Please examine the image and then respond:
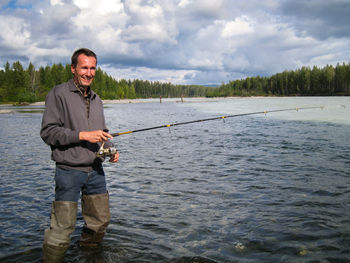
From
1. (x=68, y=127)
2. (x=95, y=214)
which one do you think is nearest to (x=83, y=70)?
(x=68, y=127)

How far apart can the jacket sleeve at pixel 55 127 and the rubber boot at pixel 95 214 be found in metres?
1.14

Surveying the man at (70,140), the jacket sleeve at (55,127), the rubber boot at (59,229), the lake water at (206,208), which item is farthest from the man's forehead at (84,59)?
the lake water at (206,208)

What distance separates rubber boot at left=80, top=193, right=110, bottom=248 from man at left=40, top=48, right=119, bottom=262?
37cm

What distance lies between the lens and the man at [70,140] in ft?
13.3

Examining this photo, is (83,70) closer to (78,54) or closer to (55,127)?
(78,54)

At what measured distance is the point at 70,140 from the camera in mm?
3965

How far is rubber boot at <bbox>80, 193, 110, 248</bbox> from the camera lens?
4.68 metres

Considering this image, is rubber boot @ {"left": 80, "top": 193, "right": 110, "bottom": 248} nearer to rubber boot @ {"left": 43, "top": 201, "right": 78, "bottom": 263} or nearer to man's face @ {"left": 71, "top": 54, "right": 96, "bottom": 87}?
rubber boot @ {"left": 43, "top": 201, "right": 78, "bottom": 263}

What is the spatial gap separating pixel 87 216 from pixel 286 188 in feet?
19.5

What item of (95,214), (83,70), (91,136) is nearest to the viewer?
(91,136)

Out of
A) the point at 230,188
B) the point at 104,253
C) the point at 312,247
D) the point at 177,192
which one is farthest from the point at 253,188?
the point at 104,253

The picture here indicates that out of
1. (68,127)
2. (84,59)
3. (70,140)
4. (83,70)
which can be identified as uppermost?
(84,59)

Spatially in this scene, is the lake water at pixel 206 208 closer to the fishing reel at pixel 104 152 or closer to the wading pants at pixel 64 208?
the wading pants at pixel 64 208

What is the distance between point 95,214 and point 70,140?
4.78ft
